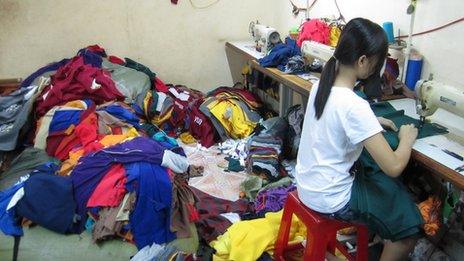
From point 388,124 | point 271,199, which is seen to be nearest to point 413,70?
point 388,124

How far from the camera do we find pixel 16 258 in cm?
192

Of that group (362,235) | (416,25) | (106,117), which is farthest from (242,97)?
(362,235)

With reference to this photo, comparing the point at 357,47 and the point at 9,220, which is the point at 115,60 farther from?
the point at 357,47

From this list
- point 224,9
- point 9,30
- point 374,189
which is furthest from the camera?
point 224,9

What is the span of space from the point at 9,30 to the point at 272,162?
271 centimetres

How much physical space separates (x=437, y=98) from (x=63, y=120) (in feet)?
7.70

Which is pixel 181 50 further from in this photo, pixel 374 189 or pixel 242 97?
pixel 374 189

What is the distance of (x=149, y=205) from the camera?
2033mm

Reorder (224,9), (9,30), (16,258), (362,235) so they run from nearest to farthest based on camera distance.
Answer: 1. (362,235)
2. (16,258)
3. (9,30)
4. (224,9)

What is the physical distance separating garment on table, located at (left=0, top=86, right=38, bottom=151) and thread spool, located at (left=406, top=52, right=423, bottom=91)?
2.72 meters

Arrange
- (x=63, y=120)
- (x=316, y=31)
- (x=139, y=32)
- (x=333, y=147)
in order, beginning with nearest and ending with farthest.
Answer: (x=333, y=147)
(x=63, y=120)
(x=316, y=31)
(x=139, y=32)

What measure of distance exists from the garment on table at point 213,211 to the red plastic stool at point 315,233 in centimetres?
45

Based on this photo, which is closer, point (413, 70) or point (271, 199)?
point (413, 70)

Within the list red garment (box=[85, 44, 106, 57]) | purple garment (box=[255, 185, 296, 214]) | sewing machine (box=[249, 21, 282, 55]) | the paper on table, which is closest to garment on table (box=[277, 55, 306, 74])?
sewing machine (box=[249, 21, 282, 55])
